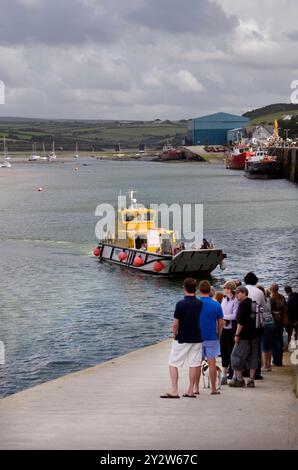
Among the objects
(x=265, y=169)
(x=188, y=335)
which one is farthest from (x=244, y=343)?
(x=265, y=169)

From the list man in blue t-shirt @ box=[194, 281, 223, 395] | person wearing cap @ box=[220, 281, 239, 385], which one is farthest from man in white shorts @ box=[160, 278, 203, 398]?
person wearing cap @ box=[220, 281, 239, 385]

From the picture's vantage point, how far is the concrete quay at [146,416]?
479 inches

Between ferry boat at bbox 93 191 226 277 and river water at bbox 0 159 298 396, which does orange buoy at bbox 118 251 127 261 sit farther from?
river water at bbox 0 159 298 396

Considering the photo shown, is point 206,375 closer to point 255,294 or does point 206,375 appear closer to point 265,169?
point 255,294

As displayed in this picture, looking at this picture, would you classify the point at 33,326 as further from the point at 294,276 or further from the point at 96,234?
the point at 96,234

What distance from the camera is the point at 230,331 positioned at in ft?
52.3

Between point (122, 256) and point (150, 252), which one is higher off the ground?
point (150, 252)

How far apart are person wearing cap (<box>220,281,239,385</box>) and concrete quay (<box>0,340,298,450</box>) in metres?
0.63

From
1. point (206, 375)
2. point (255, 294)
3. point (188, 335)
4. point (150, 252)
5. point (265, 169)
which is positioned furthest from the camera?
point (265, 169)

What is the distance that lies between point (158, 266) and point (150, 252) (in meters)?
A: 1.46

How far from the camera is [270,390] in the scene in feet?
49.6

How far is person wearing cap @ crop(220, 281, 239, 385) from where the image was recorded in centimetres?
1579
